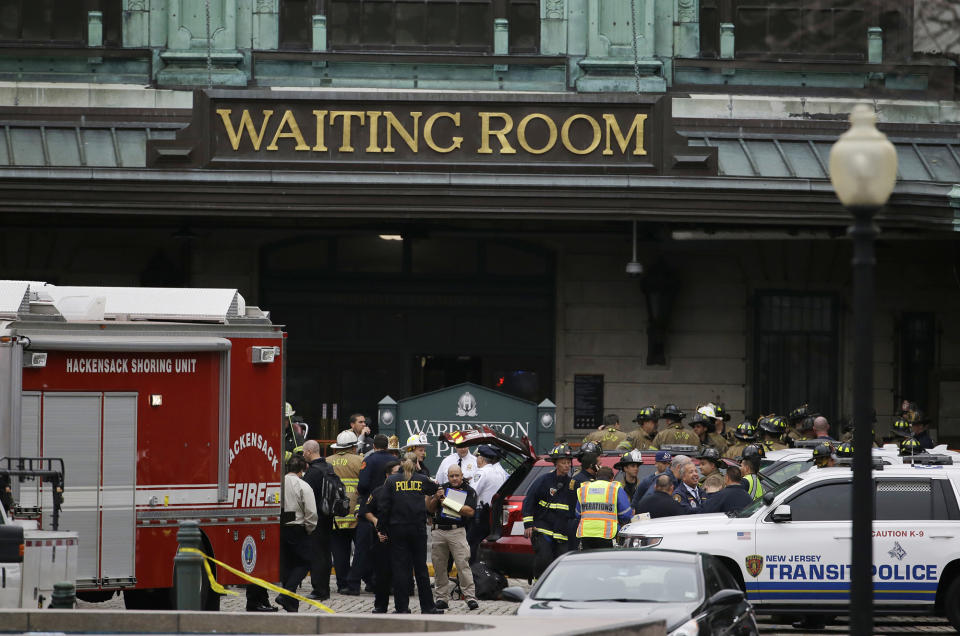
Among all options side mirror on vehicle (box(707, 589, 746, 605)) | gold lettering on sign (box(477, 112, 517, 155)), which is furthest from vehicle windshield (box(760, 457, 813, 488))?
gold lettering on sign (box(477, 112, 517, 155))

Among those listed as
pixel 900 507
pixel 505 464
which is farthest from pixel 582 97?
pixel 900 507

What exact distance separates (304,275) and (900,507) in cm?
1301

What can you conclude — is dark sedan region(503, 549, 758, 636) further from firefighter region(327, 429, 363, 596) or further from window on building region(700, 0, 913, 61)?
window on building region(700, 0, 913, 61)

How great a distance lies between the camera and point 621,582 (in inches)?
500

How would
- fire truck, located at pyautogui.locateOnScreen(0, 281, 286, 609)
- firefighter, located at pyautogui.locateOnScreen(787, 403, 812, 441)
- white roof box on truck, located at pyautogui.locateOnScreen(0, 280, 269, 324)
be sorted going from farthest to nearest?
firefighter, located at pyautogui.locateOnScreen(787, 403, 812, 441) < white roof box on truck, located at pyautogui.locateOnScreen(0, 280, 269, 324) < fire truck, located at pyautogui.locateOnScreen(0, 281, 286, 609)

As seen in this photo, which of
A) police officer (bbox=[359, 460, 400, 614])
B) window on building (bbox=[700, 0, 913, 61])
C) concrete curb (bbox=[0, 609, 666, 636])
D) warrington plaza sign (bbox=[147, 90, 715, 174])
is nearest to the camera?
concrete curb (bbox=[0, 609, 666, 636])

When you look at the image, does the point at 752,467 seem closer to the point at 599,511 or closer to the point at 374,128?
the point at 599,511

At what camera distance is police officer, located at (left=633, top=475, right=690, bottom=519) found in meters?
16.6

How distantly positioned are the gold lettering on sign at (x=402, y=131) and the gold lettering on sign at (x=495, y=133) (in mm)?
943

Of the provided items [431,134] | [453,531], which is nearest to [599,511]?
[453,531]

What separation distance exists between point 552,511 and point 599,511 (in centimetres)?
81

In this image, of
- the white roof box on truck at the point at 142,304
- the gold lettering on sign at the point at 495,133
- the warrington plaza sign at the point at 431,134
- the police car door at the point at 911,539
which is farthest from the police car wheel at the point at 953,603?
the gold lettering on sign at the point at 495,133

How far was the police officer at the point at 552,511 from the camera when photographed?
1698 centimetres

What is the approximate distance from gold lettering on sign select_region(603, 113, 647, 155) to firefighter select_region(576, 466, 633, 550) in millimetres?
8477
